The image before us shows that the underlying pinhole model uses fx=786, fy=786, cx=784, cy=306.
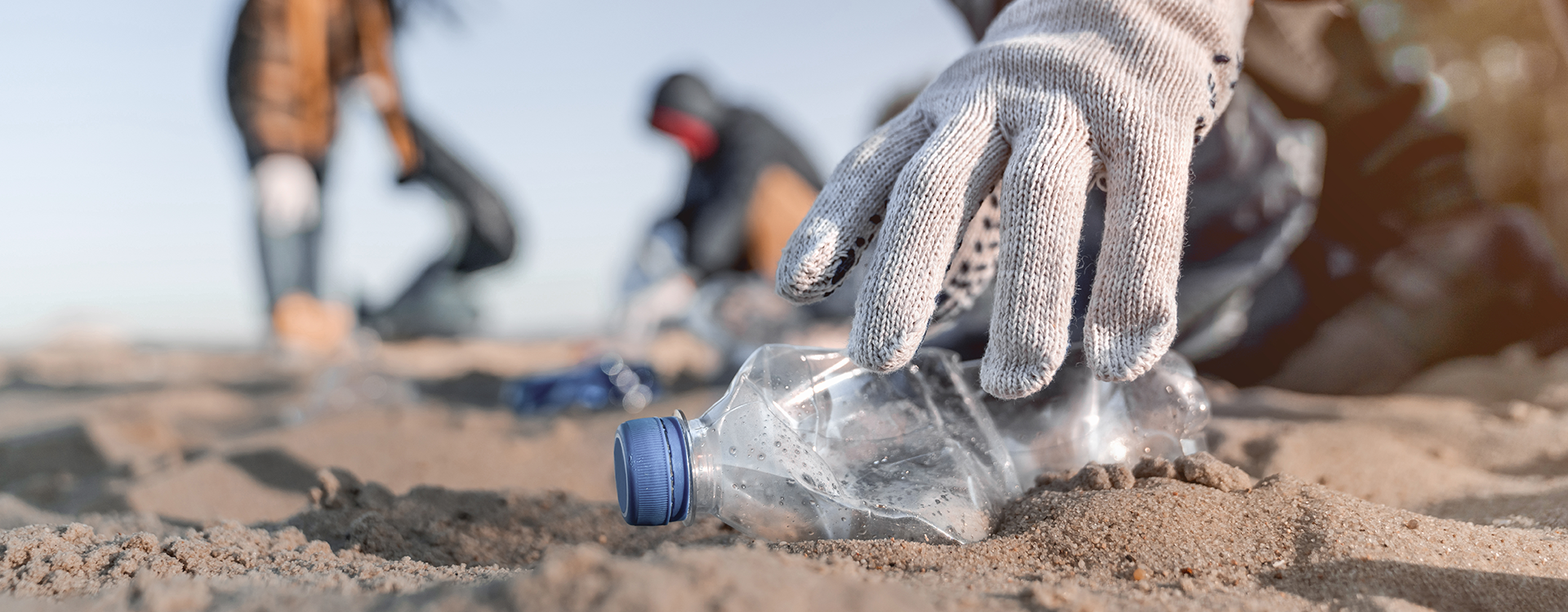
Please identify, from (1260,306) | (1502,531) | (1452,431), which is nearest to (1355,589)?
(1502,531)

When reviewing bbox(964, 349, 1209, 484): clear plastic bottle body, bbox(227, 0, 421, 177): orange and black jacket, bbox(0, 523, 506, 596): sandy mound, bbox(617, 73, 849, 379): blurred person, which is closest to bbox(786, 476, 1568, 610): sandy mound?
bbox(964, 349, 1209, 484): clear plastic bottle body

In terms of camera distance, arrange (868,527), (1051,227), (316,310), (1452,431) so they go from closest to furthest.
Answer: (1051,227)
(868,527)
(1452,431)
(316,310)

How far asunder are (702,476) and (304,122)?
14.3 feet

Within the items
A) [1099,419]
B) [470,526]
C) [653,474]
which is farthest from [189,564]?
[1099,419]

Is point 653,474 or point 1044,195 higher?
point 1044,195

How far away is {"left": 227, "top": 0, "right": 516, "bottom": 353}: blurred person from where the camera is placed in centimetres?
430

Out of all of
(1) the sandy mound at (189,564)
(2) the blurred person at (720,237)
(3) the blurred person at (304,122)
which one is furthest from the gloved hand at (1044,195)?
(3) the blurred person at (304,122)

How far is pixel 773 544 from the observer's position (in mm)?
1099

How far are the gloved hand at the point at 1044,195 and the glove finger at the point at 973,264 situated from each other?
156 mm

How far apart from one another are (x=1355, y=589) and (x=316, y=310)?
4.93 metres

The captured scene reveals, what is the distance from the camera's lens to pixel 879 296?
106 cm

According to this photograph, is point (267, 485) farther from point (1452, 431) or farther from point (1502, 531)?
point (1452, 431)

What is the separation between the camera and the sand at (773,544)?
0.76 m

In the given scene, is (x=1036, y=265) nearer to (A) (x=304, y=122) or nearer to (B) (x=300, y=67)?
(A) (x=304, y=122)
